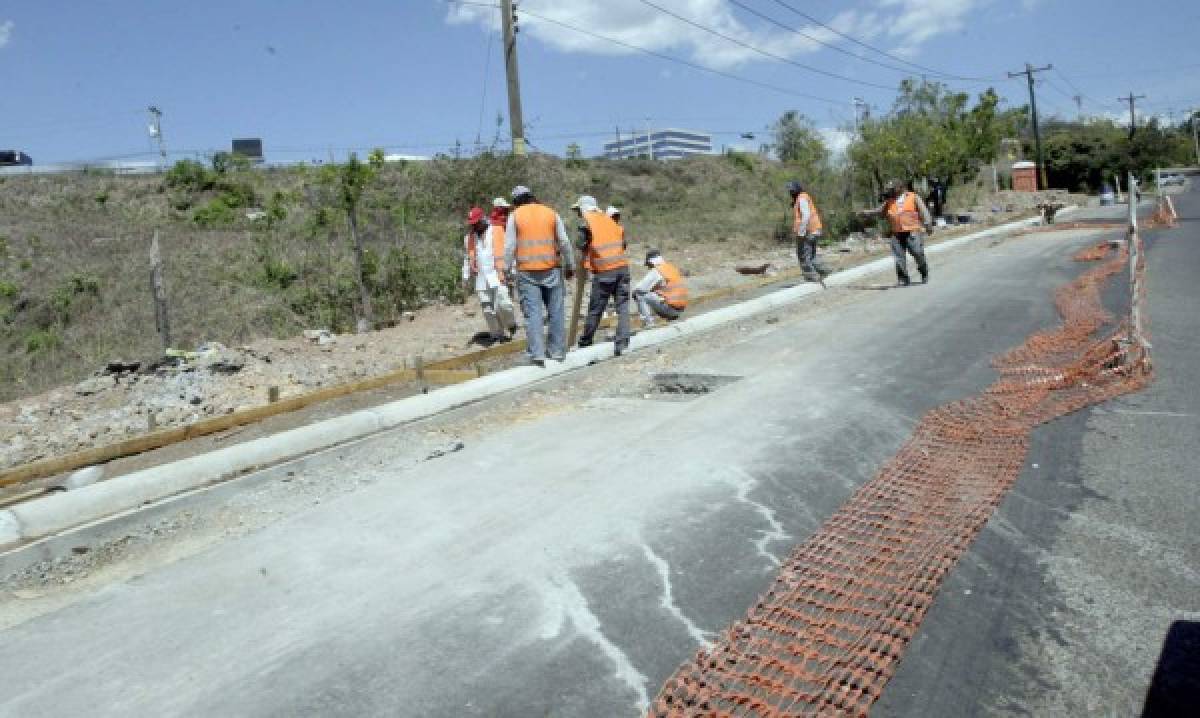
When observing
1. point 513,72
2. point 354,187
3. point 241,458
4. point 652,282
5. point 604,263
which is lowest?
point 241,458

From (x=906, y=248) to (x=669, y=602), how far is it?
12165 mm

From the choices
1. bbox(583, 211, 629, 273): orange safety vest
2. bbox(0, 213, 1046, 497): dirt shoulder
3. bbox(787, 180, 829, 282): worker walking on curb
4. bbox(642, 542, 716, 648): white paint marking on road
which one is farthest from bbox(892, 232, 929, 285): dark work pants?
bbox(642, 542, 716, 648): white paint marking on road

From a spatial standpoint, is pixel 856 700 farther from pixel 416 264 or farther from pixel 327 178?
pixel 416 264

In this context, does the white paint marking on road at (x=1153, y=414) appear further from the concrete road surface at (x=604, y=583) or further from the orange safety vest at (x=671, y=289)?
the orange safety vest at (x=671, y=289)

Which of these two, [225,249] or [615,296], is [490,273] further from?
[225,249]

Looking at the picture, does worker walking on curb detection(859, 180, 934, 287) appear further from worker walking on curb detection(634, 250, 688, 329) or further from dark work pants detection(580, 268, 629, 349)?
dark work pants detection(580, 268, 629, 349)

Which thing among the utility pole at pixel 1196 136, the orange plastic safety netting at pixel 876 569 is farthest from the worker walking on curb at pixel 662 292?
the utility pole at pixel 1196 136

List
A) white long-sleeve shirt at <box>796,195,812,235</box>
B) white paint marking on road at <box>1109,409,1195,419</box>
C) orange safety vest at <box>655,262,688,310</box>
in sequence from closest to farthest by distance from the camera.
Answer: white paint marking on road at <box>1109,409,1195,419</box>, orange safety vest at <box>655,262,688,310</box>, white long-sleeve shirt at <box>796,195,812,235</box>

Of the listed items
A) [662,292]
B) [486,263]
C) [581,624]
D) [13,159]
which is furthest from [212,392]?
[13,159]

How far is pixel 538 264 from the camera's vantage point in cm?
899

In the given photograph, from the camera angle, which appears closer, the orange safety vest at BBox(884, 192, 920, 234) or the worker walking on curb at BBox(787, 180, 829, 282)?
the orange safety vest at BBox(884, 192, 920, 234)

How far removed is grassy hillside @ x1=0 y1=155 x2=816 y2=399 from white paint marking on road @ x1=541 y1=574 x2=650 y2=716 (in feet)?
37.5

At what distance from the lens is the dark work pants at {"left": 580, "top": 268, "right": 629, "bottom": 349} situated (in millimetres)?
9945

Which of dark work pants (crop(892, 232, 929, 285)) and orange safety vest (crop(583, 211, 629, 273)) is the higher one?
orange safety vest (crop(583, 211, 629, 273))
